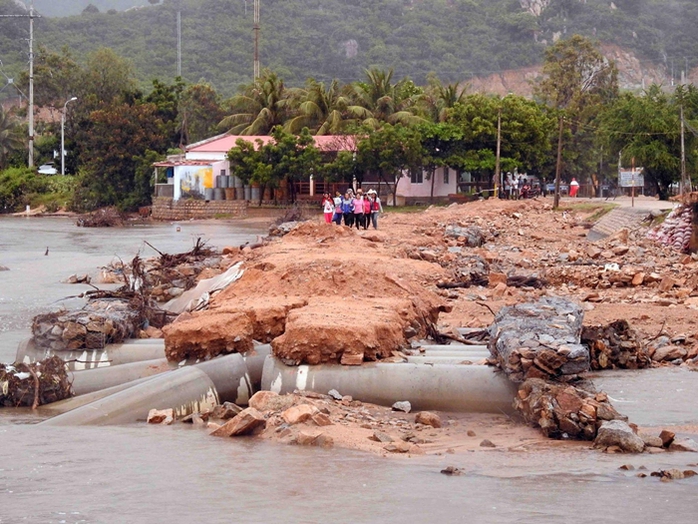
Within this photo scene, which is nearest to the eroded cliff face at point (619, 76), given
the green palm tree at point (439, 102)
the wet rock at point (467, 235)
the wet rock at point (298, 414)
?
the green palm tree at point (439, 102)

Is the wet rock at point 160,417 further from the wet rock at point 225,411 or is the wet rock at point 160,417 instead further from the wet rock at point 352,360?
the wet rock at point 352,360

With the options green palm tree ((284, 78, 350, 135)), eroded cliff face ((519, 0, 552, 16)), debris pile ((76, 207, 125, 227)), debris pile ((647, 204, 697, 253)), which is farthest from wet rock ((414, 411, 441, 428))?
eroded cliff face ((519, 0, 552, 16))

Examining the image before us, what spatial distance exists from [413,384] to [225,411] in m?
1.79

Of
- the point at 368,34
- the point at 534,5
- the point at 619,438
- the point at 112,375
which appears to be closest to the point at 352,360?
the point at 112,375

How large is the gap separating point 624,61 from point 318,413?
14034cm

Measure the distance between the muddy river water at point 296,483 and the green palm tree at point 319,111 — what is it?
4981 cm

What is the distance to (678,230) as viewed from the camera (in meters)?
25.9

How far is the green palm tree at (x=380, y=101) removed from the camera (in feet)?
191

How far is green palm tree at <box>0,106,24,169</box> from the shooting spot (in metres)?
78.0

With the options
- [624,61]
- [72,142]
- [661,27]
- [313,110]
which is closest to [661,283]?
[313,110]

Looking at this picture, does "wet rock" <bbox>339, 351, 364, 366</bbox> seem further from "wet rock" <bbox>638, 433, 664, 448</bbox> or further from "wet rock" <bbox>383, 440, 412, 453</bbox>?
"wet rock" <bbox>638, 433, 664, 448</bbox>

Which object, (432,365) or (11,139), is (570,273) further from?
(11,139)

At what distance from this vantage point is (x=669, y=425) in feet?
32.9

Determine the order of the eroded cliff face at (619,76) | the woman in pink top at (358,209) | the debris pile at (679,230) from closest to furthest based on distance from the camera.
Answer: the debris pile at (679,230)
the woman in pink top at (358,209)
the eroded cliff face at (619,76)
